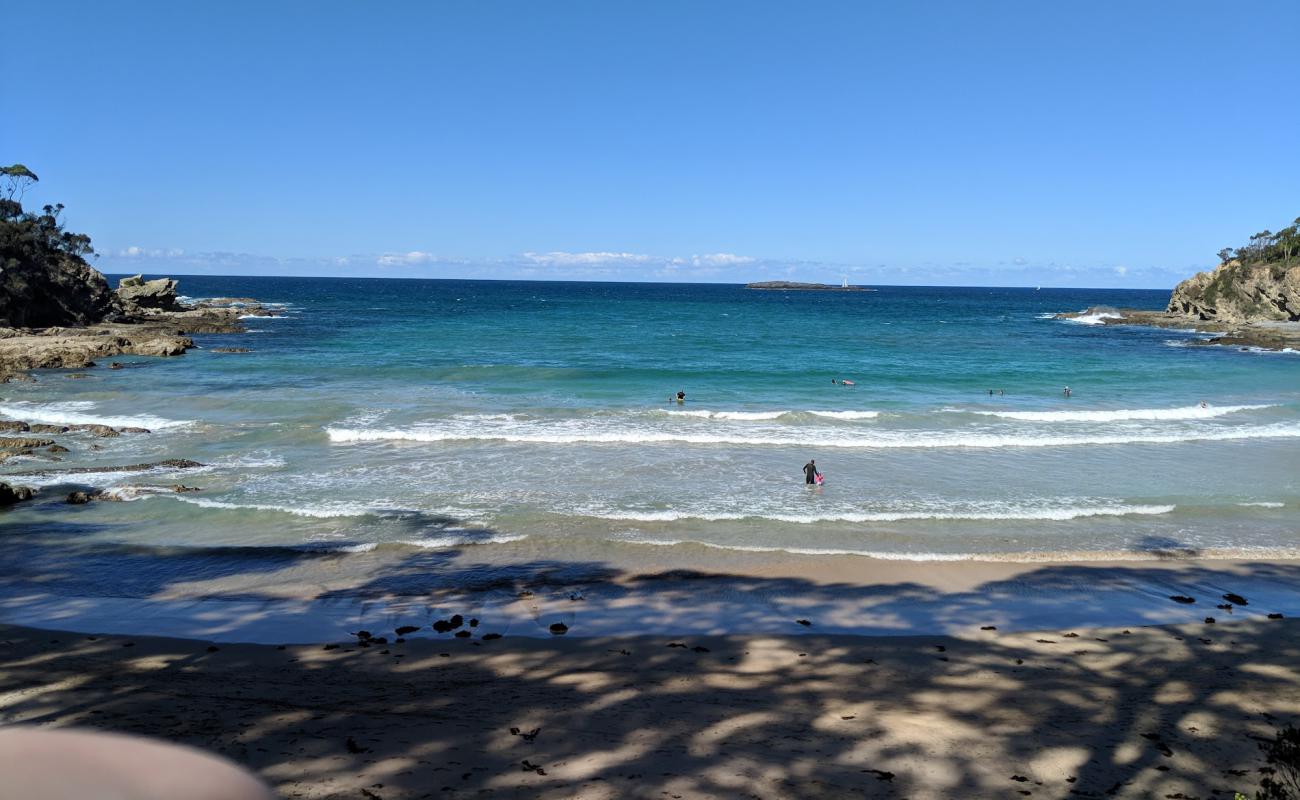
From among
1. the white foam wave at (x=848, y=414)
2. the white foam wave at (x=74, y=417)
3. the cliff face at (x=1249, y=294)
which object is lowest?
the white foam wave at (x=74, y=417)

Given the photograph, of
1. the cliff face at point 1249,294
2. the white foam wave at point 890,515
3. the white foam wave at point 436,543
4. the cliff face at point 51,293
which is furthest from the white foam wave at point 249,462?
the cliff face at point 1249,294

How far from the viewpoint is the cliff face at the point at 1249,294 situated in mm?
70688

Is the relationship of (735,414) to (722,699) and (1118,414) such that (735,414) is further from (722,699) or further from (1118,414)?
(722,699)

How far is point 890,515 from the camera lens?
1730cm

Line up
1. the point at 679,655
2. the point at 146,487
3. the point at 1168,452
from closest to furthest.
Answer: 1. the point at 679,655
2. the point at 146,487
3. the point at 1168,452

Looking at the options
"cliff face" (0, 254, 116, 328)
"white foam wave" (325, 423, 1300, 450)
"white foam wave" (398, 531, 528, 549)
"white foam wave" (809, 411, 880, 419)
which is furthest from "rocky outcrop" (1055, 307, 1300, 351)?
"cliff face" (0, 254, 116, 328)

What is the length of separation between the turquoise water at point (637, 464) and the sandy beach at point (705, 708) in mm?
3650

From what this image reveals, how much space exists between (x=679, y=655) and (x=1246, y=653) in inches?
274

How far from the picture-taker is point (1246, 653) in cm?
1044

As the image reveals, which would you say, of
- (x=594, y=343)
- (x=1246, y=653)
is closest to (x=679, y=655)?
(x=1246, y=653)

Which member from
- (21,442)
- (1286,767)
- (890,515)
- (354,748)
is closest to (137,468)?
(21,442)

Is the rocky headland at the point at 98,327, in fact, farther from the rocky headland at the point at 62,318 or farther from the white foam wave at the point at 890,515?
the white foam wave at the point at 890,515

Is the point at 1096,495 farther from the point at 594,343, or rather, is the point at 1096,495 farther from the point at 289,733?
the point at 594,343

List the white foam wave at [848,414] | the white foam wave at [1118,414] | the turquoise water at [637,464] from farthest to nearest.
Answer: the white foam wave at [1118,414], the white foam wave at [848,414], the turquoise water at [637,464]
